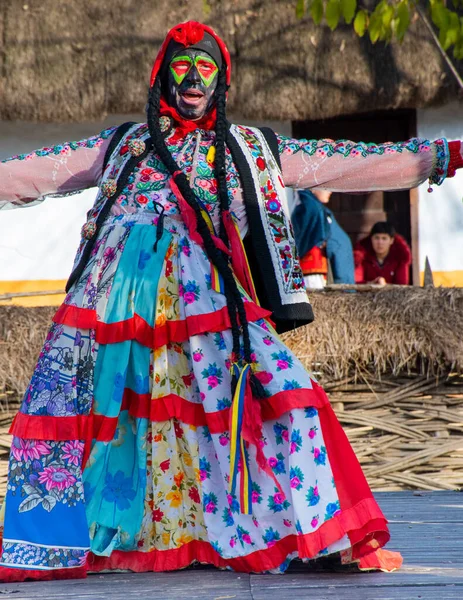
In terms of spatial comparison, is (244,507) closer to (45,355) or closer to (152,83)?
(45,355)

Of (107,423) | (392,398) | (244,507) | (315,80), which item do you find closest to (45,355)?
(107,423)

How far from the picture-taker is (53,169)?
3645 millimetres

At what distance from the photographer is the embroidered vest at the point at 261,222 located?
344 cm

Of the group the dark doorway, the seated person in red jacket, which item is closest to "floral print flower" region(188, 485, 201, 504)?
the seated person in red jacket

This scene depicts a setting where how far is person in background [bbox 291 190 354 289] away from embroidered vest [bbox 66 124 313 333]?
436cm

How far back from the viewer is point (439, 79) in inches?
350

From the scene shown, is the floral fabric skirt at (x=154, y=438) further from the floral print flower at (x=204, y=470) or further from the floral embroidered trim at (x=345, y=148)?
the floral embroidered trim at (x=345, y=148)

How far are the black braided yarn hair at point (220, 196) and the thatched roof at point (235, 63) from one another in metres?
5.43

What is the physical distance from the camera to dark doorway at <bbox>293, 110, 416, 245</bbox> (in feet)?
31.3

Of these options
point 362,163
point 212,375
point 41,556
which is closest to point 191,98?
point 362,163

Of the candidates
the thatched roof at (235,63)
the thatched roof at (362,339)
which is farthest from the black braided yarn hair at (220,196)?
the thatched roof at (235,63)

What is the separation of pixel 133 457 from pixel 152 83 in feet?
4.24

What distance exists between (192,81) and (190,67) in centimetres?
5

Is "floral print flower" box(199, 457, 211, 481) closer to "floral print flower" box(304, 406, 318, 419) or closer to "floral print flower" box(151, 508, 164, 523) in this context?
"floral print flower" box(151, 508, 164, 523)
